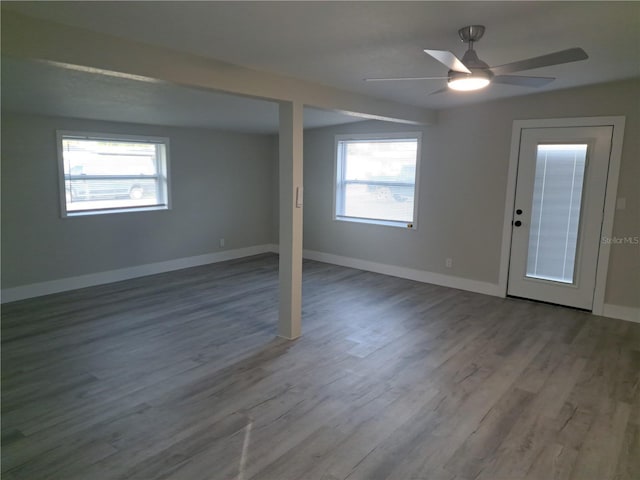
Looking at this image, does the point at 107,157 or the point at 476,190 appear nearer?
the point at 476,190

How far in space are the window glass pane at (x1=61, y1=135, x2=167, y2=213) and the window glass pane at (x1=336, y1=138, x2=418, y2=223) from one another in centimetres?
286

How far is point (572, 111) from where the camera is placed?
15.3ft

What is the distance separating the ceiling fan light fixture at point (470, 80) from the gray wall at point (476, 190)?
2.87m

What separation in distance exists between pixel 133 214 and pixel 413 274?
163 inches

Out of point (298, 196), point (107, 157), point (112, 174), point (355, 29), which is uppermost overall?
point (355, 29)

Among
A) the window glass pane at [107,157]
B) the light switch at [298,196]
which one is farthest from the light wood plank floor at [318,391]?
the window glass pane at [107,157]

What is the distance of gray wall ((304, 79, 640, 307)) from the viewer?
4.43m

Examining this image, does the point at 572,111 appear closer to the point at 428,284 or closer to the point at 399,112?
the point at 399,112

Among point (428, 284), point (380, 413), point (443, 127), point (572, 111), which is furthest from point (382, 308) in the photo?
point (572, 111)

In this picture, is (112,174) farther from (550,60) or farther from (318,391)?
(550,60)

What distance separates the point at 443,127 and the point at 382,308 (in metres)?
2.64

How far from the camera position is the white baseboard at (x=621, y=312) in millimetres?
4496

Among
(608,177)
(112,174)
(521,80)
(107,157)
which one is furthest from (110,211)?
(608,177)

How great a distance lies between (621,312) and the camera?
15.0 ft
